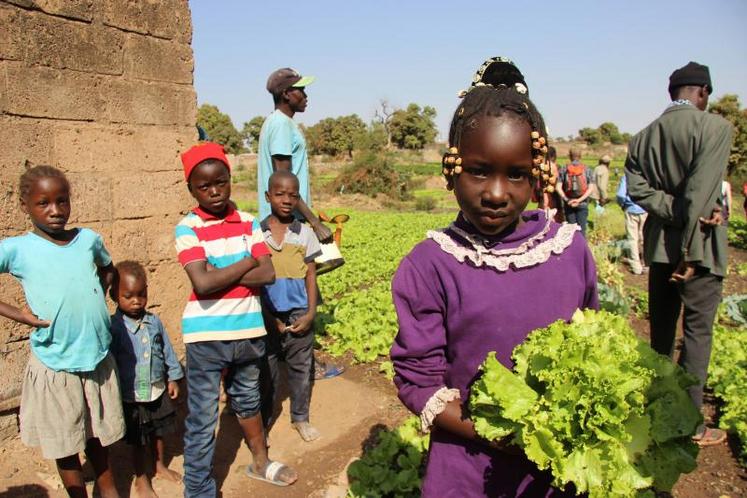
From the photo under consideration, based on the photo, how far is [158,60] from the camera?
4.44 meters

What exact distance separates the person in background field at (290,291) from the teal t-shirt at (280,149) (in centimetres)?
35

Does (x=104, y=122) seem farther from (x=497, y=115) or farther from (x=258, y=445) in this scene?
(x=497, y=115)

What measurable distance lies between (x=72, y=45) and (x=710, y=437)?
18.4 ft

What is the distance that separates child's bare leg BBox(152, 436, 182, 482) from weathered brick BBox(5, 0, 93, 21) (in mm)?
3020

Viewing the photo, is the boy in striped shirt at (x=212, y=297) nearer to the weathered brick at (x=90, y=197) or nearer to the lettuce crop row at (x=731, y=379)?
the weathered brick at (x=90, y=197)

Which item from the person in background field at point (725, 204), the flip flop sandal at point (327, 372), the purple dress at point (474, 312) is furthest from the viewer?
the flip flop sandal at point (327, 372)

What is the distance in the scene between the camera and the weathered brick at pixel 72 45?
3.73 m

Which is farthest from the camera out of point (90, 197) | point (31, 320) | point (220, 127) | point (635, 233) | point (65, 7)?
point (220, 127)

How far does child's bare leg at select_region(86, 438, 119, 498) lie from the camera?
3.34 metres

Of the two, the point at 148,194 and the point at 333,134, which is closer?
the point at 148,194

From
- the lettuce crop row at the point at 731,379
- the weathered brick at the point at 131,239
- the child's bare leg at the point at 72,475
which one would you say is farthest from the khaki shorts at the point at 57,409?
the lettuce crop row at the point at 731,379

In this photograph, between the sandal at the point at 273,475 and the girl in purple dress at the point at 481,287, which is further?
the sandal at the point at 273,475

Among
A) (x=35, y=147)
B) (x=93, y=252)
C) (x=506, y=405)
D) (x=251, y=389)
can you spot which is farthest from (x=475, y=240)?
(x=35, y=147)

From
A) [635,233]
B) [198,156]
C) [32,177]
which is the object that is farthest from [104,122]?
[635,233]
